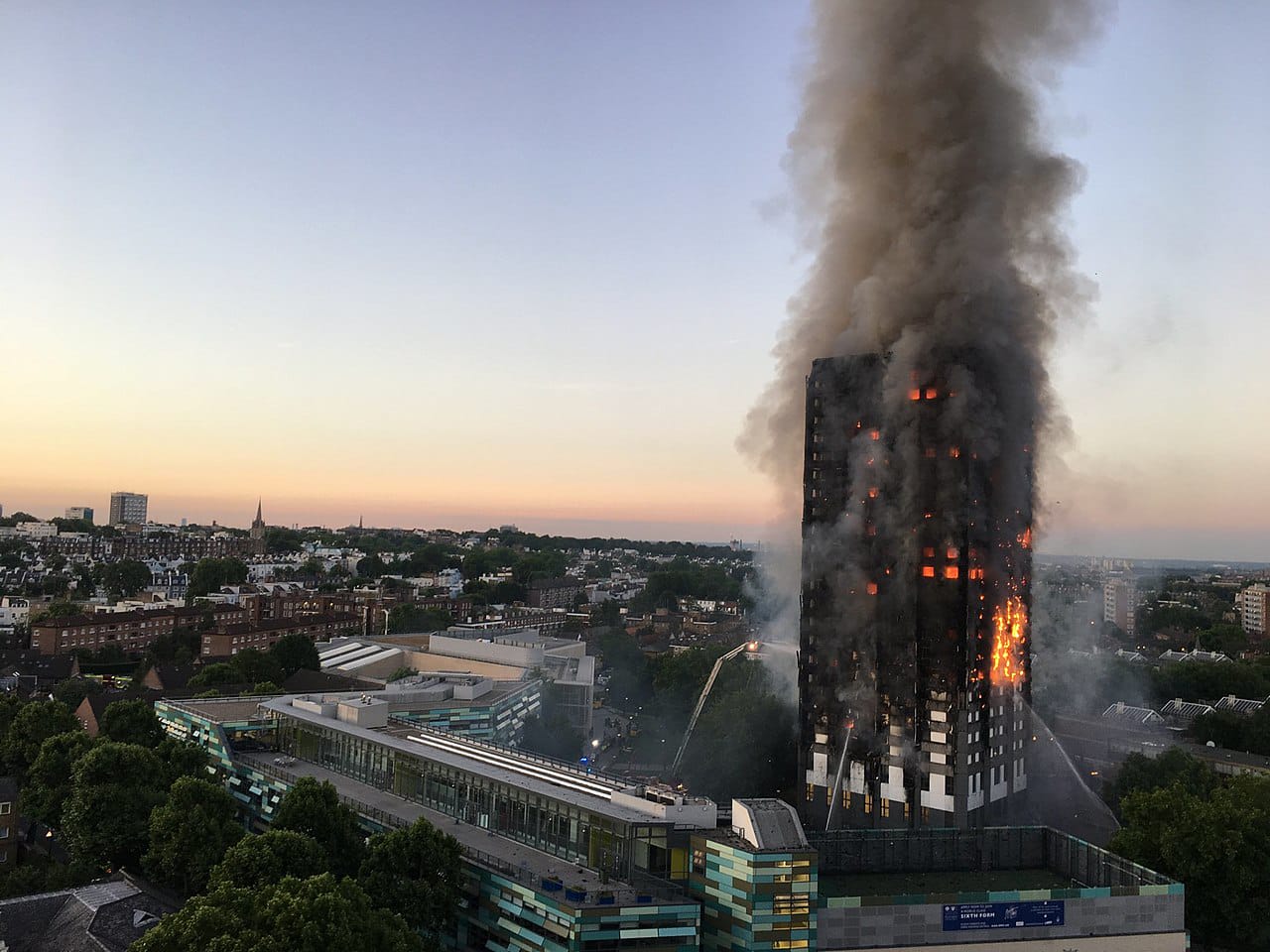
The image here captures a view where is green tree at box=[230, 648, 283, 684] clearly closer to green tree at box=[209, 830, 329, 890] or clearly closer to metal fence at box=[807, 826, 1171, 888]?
green tree at box=[209, 830, 329, 890]

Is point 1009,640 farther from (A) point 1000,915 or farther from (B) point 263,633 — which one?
(B) point 263,633

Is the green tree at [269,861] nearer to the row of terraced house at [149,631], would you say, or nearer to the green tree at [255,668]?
the green tree at [255,668]

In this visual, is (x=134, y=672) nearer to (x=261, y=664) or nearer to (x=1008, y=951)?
(x=261, y=664)

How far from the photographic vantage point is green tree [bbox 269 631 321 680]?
88.1 metres

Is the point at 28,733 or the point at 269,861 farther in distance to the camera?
the point at 28,733

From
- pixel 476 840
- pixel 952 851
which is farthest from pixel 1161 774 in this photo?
pixel 476 840

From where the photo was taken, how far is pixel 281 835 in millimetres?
33969

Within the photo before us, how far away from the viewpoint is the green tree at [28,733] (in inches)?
2216

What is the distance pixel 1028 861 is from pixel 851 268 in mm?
35405

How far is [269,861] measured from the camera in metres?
32.8

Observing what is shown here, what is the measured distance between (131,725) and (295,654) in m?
31.9

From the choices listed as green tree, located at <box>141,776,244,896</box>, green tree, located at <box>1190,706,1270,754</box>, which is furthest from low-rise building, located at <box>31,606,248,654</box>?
green tree, located at <box>1190,706,1270,754</box>

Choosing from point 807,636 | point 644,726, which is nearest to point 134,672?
point 644,726

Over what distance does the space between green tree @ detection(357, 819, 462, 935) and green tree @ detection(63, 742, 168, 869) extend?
15.9 m
